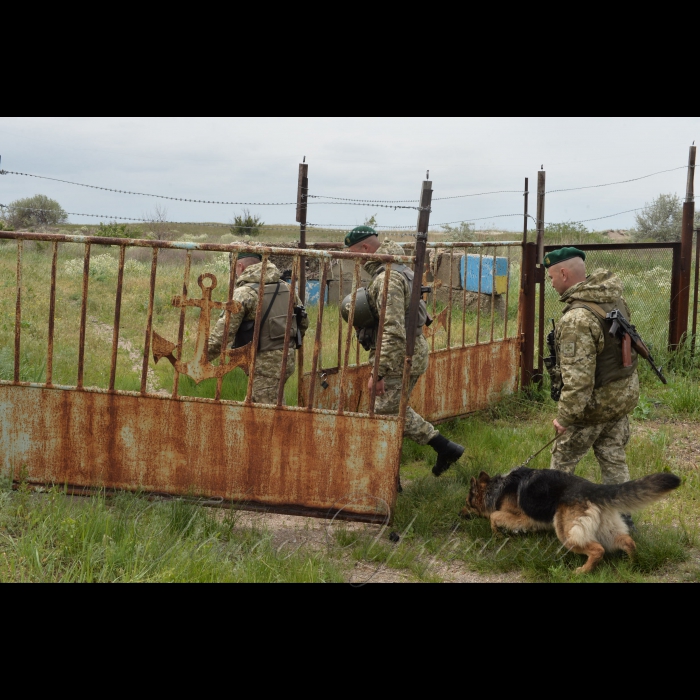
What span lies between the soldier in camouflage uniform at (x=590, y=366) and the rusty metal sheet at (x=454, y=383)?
2.05 metres

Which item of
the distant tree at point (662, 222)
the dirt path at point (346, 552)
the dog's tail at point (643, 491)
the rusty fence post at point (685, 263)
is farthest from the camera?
the distant tree at point (662, 222)

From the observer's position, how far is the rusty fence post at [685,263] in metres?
9.10

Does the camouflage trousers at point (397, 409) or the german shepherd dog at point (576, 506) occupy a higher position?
the camouflage trousers at point (397, 409)

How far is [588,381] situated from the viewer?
15.2ft

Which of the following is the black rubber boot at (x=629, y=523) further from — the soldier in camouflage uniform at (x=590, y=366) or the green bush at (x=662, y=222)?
the green bush at (x=662, y=222)

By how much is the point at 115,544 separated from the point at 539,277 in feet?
19.0

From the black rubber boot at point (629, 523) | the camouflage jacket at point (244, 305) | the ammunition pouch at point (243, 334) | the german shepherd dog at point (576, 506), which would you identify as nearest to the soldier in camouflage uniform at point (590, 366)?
the black rubber boot at point (629, 523)

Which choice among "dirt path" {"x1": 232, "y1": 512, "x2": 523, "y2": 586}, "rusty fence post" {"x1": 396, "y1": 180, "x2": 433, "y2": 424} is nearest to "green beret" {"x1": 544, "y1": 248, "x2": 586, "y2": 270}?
"rusty fence post" {"x1": 396, "y1": 180, "x2": 433, "y2": 424}

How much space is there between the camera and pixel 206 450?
4660mm

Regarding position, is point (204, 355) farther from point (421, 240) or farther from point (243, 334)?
point (421, 240)

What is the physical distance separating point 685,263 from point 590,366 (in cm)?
549

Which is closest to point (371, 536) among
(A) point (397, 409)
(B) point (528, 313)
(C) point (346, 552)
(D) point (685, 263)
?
(C) point (346, 552)

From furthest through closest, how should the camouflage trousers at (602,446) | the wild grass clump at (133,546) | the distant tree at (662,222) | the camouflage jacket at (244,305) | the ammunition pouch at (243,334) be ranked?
the distant tree at (662,222) < the ammunition pouch at (243,334) < the camouflage jacket at (244,305) < the camouflage trousers at (602,446) < the wild grass clump at (133,546)

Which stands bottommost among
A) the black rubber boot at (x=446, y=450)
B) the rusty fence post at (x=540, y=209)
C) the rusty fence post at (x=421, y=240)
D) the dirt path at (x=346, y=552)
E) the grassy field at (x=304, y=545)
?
the dirt path at (x=346, y=552)
